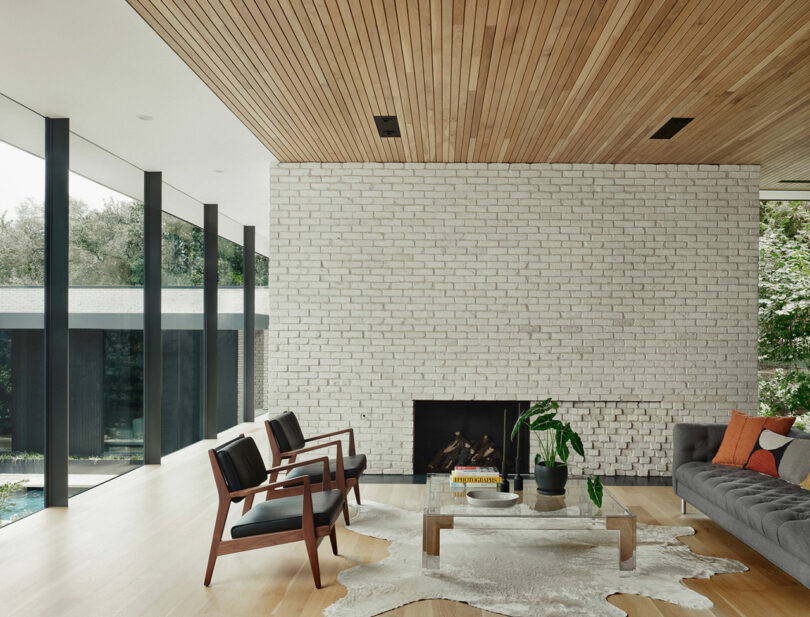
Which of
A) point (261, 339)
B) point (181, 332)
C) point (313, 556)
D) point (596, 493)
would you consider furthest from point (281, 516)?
point (261, 339)

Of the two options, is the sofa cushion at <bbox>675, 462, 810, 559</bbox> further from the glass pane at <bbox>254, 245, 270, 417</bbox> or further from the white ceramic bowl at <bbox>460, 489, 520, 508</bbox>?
the glass pane at <bbox>254, 245, 270, 417</bbox>

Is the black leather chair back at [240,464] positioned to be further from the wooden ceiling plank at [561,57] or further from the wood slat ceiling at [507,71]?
the wooden ceiling plank at [561,57]

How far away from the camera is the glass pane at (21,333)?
452cm

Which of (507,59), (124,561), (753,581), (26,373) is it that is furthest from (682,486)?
(26,373)

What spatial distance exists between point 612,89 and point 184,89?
2958 mm

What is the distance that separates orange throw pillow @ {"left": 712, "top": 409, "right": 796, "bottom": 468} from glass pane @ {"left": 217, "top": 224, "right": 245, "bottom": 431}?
6.32 m

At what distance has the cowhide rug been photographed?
3.25 m

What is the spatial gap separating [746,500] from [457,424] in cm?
308

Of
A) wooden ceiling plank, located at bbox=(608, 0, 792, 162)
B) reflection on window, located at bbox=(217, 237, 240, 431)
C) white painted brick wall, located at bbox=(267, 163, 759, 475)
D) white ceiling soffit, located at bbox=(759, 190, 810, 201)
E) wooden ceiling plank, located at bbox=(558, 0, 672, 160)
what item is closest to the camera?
wooden ceiling plank, located at bbox=(558, 0, 672, 160)

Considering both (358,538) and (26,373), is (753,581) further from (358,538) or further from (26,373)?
(26,373)

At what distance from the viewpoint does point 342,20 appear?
343 cm

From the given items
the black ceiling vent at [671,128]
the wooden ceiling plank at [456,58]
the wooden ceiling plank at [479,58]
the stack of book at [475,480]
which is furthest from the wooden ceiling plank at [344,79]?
the stack of book at [475,480]

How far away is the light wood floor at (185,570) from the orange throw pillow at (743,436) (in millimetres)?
500

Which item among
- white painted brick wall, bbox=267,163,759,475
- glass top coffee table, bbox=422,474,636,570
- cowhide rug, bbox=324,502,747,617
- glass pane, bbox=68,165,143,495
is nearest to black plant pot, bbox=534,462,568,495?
glass top coffee table, bbox=422,474,636,570
